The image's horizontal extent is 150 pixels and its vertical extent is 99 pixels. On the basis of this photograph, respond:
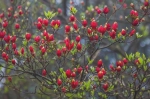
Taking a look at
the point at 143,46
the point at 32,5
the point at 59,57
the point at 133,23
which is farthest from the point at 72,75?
the point at 143,46

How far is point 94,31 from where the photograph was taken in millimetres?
3180

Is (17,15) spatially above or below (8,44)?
above

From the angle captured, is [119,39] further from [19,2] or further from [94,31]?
[19,2]

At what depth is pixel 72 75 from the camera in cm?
297

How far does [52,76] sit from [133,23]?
1.16 m

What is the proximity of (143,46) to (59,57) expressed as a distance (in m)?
6.12

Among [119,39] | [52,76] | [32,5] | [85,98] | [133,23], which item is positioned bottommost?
[85,98]

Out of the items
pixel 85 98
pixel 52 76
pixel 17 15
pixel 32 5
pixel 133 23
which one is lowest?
pixel 85 98

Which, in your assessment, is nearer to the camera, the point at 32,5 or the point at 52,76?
the point at 52,76

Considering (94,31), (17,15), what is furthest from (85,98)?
(17,15)

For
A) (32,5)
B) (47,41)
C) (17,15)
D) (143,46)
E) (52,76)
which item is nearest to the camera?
(47,41)

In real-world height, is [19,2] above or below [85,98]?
above

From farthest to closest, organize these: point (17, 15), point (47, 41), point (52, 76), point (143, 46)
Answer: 1. point (143, 46)
2. point (17, 15)
3. point (52, 76)
4. point (47, 41)

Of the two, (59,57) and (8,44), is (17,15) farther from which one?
(59,57)
